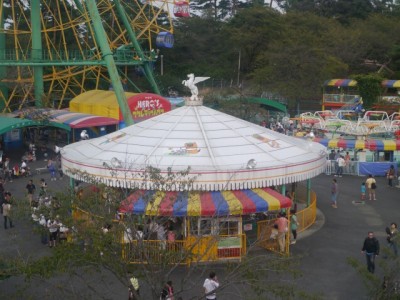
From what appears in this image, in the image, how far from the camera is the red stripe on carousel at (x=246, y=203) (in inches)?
620

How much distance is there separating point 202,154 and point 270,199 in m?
2.79

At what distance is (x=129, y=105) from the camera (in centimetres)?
3556

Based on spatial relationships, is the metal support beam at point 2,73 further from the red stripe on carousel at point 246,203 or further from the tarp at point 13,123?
the red stripe on carousel at point 246,203

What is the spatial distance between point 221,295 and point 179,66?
52728mm

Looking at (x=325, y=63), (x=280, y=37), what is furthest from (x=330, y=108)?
(x=280, y=37)

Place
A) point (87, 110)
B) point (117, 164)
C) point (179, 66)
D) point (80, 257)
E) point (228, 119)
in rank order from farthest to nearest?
point (179, 66) → point (87, 110) → point (228, 119) → point (117, 164) → point (80, 257)

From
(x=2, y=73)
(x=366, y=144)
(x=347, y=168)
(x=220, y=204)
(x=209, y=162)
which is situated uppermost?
(x=2, y=73)

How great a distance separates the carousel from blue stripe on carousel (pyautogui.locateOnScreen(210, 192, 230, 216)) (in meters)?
0.03

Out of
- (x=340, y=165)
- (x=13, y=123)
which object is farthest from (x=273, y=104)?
(x=13, y=123)

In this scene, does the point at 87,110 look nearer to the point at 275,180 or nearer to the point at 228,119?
the point at 228,119

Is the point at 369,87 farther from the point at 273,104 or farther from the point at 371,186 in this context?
the point at 371,186

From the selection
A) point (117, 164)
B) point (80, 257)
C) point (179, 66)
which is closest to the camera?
point (80, 257)

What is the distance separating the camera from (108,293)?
13.7 metres

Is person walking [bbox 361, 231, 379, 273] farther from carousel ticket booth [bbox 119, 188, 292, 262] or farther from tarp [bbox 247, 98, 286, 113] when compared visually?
tarp [bbox 247, 98, 286, 113]
